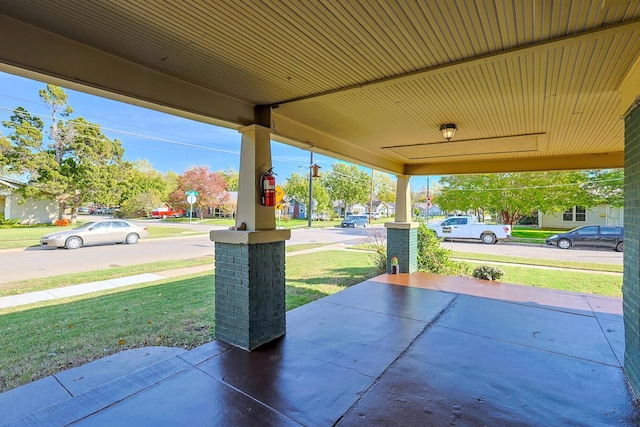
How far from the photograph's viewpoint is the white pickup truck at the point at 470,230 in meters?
14.4

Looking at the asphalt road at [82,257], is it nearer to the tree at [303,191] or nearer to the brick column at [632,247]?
→ the brick column at [632,247]

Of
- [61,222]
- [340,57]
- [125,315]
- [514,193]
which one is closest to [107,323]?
[125,315]

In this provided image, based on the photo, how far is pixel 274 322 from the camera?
11.1 ft

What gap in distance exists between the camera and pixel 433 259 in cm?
759

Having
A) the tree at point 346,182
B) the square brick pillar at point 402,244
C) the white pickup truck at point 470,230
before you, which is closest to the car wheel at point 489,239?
the white pickup truck at point 470,230

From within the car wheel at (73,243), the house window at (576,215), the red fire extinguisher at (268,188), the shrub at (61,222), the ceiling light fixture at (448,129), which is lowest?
the car wheel at (73,243)

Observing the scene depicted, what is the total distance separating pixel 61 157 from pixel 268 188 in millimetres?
17656

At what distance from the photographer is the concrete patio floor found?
213cm

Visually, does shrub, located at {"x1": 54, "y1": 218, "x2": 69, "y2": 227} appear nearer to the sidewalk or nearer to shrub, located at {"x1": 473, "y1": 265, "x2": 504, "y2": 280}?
the sidewalk

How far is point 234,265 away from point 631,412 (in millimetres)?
3407

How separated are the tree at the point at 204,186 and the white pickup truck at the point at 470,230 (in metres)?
15.5

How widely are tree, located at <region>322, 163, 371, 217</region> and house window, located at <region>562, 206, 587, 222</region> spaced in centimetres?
1794

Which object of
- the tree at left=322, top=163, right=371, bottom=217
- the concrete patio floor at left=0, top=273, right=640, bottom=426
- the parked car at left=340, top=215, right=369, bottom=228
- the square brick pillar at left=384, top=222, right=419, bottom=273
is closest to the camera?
the concrete patio floor at left=0, top=273, right=640, bottom=426

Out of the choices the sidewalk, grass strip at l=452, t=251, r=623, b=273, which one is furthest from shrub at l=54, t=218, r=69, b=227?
grass strip at l=452, t=251, r=623, b=273
